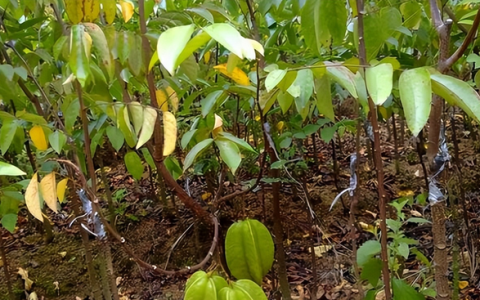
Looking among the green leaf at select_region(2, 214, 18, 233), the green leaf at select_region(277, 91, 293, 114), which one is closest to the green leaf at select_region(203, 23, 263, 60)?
the green leaf at select_region(277, 91, 293, 114)

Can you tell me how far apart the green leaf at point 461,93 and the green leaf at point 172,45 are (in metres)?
0.29

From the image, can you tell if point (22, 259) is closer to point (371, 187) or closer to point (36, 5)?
point (36, 5)

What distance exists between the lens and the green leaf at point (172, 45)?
427 millimetres

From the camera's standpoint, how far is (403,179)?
2.13m

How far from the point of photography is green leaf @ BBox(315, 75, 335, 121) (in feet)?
2.13

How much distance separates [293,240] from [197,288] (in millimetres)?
1180

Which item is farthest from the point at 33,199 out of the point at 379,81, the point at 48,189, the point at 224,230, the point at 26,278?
the point at 26,278

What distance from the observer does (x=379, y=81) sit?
0.46 metres

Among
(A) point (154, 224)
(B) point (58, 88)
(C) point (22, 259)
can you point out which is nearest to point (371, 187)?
(A) point (154, 224)

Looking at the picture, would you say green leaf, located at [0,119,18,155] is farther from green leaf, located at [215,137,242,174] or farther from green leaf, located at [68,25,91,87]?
green leaf, located at [215,137,242,174]

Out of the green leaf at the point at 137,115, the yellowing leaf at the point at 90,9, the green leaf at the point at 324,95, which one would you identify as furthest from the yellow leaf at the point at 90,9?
the green leaf at the point at 324,95

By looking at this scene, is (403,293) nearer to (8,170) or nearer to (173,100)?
(173,100)

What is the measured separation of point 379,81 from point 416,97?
0.16 feet

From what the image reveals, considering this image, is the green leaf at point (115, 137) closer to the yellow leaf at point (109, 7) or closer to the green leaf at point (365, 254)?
the yellow leaf at point (109, 7)
